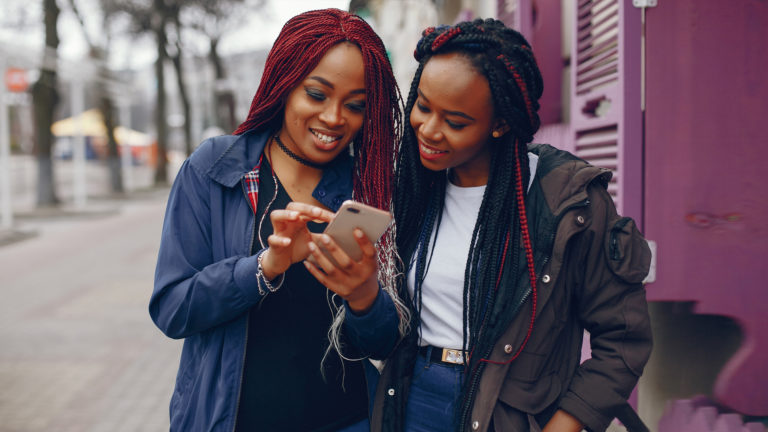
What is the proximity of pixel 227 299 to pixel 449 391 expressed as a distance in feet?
2.06

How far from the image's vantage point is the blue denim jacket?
1.67m

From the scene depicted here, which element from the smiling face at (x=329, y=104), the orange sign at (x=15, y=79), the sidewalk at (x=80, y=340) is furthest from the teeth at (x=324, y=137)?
the orange sign at (x=15, y=79)

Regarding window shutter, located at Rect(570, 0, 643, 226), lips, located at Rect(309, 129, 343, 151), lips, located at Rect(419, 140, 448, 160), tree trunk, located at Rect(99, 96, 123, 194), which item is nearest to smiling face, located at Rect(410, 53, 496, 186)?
lips, located at Rect(419, 140, 448, 160)

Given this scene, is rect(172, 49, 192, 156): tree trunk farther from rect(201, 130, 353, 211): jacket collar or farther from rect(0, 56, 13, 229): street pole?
rect(201, 130, 353, 211): jacket collar

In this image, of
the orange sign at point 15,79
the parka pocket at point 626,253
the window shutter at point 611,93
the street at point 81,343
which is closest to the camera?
the parka pocket at point 626,253

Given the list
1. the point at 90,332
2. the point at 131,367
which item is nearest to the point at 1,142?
the point at 90,332

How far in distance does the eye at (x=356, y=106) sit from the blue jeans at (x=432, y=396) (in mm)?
714

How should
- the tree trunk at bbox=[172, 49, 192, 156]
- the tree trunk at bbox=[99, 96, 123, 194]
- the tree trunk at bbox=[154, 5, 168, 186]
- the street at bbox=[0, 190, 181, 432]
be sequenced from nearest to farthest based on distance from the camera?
the street at bbox=[0, 190, 181, 432] < the tree trunk at bbox=[99, 96, 123, 194] < the tree trunk at bbox=[154, 5, 168, 186] < the tree trunk at bbox=[172, 49, 192, 156]

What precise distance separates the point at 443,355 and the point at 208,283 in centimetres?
64

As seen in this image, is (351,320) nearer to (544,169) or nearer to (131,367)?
(544,169)

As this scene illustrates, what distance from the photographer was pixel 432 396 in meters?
1.77

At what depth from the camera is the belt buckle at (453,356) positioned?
5.68ft

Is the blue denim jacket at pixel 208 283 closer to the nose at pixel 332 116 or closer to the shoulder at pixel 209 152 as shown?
the shoulder at pixel 209 152

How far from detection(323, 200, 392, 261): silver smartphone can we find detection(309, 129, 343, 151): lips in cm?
43
